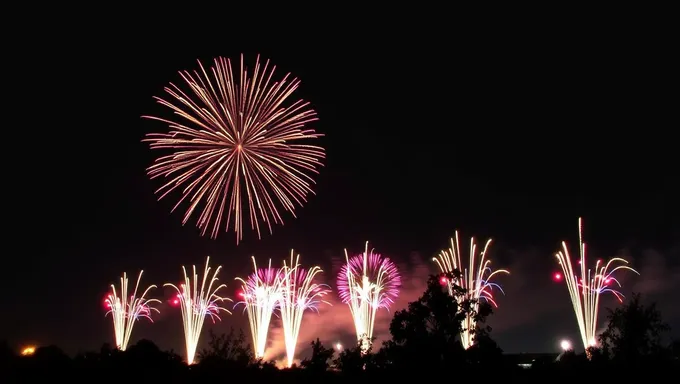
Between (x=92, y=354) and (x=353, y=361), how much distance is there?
16.4m

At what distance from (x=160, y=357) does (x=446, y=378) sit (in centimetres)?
1829

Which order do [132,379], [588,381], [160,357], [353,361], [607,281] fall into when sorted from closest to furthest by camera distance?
[588,381] < [353,361] < [132,379] < [160,357] < [607,281]

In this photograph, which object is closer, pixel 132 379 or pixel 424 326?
pixel 424 326

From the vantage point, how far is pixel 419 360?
26156 millimetres

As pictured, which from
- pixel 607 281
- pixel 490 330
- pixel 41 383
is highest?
pixel 607 281

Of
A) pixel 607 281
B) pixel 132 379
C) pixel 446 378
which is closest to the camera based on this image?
pixel 446 378

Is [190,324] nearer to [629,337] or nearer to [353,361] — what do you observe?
[353,361]

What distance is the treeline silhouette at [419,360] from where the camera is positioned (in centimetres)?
2606

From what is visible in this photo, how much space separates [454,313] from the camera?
27.4 m

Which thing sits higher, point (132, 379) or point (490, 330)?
point (490, 330)

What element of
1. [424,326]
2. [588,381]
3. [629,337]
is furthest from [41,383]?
[629,337]

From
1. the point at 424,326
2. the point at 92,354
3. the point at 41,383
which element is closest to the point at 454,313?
the point at 424,326

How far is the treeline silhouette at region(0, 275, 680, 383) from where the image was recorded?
26062 millimetres

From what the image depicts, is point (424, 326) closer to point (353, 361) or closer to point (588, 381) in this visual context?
point (353, 361)
